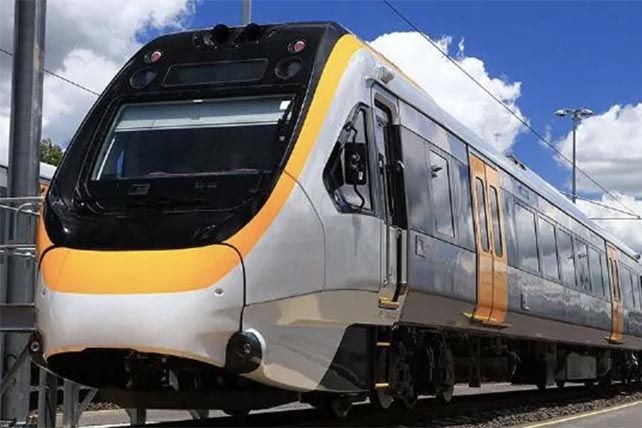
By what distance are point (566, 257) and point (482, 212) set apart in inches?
220

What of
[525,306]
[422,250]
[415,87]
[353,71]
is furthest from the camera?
[525,306]

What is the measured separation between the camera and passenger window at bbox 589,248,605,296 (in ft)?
62.8

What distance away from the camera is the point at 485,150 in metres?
12.8

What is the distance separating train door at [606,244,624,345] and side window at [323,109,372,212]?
13.5 meters

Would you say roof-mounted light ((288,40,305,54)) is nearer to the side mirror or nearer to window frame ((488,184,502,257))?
the side mirror

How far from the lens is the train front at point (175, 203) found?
6645 millimetres

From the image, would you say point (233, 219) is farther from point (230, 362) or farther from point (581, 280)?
point (581, 280)

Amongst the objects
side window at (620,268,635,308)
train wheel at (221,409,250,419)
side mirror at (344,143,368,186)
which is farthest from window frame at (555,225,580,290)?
side mirror at (344,143,368,186)

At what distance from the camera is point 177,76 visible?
855 centimetres

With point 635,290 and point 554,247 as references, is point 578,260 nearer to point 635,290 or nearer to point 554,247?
point 554,247

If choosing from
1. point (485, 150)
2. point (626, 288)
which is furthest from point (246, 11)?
point (626, 288)

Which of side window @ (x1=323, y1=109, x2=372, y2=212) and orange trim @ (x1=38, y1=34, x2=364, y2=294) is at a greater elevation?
side window @ (x1=323, y1=109, x2=372, y2=212)

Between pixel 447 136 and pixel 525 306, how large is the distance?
131 inches

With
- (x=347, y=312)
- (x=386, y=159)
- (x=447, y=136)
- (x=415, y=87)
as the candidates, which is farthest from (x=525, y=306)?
(x=347, y=312)
